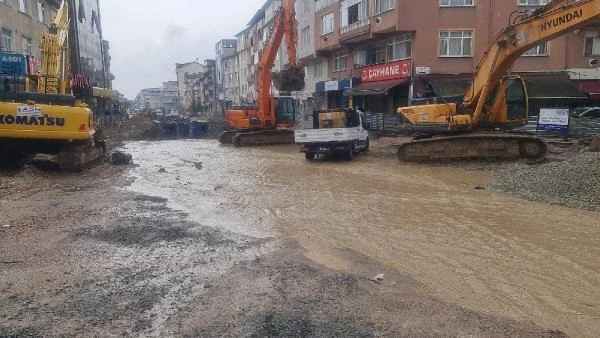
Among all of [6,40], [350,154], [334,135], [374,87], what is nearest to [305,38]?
[374,87]

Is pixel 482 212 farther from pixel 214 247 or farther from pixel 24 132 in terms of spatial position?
pixel 24 132

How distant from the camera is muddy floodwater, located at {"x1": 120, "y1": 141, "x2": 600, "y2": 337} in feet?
17.7

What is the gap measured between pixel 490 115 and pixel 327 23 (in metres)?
23.9

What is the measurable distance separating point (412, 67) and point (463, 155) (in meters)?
13.7

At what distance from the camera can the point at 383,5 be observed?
1198 inches

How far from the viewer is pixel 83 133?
1371 centimetres

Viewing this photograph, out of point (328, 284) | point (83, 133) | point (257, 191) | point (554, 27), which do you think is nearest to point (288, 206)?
point (257, 191)

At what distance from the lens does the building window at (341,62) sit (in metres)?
37.7

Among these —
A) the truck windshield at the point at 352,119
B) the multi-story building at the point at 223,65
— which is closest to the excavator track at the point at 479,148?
the truck windshield at the point at 352,119

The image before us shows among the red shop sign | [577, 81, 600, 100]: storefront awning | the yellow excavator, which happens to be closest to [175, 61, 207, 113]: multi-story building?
the red shop sign

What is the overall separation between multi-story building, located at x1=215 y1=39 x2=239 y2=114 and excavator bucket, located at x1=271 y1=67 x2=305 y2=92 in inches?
2549

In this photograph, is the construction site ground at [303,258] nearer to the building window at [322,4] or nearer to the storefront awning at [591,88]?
the storefront awning at [591,88]

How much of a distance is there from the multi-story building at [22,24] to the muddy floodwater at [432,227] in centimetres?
1787

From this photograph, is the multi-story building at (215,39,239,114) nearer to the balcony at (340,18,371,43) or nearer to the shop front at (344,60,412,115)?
the balcony at (340,18,371,43)
